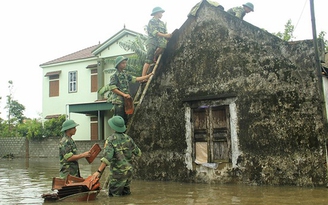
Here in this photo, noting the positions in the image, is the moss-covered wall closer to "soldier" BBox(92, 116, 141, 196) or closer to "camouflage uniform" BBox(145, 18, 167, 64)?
"camouflage uniform" BBox(145, 18, 167, 64)

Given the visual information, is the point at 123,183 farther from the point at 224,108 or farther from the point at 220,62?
the point at 220,62

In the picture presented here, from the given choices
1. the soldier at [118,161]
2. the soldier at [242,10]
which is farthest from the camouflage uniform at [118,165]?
the soldier at [242,10]

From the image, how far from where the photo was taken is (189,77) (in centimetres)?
866

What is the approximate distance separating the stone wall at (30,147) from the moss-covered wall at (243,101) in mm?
17591

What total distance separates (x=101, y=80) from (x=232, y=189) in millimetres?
21708

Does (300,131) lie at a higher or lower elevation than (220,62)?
lower

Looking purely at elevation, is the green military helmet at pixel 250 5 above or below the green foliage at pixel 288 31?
below

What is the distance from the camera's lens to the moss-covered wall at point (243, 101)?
7.26 metres

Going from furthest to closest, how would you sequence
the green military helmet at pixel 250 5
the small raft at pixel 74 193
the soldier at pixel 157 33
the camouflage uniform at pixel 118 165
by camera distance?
the green military helmet at pixel 250 5 < the soldier at pixel 157 33 < the camouflage uniform at pixel 118 165 < the small raft at pixel 74 193

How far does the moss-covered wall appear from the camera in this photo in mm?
7262

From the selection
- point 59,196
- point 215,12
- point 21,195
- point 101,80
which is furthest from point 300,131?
point 101,80

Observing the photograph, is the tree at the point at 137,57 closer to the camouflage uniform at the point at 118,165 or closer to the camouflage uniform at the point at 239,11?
the camouflage uniform at the point at 239,11

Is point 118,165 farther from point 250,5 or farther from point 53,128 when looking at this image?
point 53,128

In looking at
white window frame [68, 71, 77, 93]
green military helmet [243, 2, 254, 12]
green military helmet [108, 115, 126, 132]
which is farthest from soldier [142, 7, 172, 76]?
white window frame [68, 71, 77, 93]
